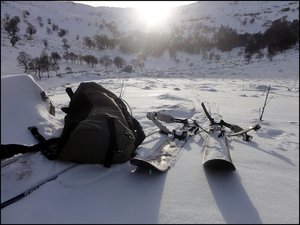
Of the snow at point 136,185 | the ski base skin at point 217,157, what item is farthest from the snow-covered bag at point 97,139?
the ski base skin at point 217,157

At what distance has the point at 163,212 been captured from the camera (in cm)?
184

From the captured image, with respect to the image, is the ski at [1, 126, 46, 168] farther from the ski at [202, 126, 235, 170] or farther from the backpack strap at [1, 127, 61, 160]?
the ski at [202, 126, 235, 170]

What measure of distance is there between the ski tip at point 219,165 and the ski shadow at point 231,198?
53mm

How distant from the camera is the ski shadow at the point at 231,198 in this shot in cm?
177

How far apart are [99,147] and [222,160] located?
1050 millimetres

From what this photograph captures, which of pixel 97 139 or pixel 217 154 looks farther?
pixel 217 154

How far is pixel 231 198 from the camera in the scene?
201cm

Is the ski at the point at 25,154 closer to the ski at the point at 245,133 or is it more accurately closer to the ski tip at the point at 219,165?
the ski tip at the point at 219,165

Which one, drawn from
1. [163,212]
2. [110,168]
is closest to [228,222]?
[163,212]

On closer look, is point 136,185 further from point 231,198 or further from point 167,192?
point 231,198

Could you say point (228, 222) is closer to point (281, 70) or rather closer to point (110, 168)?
point (110, 168)

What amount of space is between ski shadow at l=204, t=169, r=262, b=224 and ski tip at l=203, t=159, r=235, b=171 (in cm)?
5

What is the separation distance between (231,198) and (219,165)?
55 cm

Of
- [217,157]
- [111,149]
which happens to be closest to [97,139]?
[111,149]
